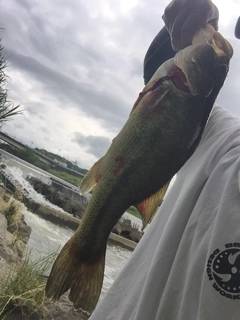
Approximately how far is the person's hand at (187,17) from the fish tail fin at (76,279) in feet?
3.97

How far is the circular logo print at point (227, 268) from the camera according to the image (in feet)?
4.89

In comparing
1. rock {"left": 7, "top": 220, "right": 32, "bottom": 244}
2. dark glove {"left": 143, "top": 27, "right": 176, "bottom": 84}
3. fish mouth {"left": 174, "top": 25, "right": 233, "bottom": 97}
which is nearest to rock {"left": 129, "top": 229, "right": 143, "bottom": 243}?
rock {"left": 7, "top": 220, "right": 32, "bottom": 244}

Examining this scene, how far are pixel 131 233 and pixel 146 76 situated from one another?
2485 cm

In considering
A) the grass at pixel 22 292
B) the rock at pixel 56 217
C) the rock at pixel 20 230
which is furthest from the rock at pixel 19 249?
the rock at pixel 56 217

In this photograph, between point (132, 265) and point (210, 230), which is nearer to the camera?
point (210, 230)

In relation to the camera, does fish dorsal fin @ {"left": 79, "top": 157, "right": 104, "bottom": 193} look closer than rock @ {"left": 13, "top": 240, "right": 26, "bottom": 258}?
Yes

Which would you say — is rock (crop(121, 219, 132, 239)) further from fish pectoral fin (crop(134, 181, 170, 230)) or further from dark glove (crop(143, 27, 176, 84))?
fish pectoral fin (crop(134, 181, 170, 230))

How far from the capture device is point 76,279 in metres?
1.77

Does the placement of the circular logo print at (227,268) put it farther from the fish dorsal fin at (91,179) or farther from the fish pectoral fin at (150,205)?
the fish dorsal fin at (91,179)

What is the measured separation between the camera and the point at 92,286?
1.77m

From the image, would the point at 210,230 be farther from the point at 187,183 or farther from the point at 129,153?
the point at 129,153

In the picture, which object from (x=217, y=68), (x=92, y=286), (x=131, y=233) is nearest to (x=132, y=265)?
(x=92, y=286)

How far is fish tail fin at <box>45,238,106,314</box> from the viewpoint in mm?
1714

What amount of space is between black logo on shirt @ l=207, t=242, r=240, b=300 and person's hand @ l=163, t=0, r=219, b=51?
1.07m
